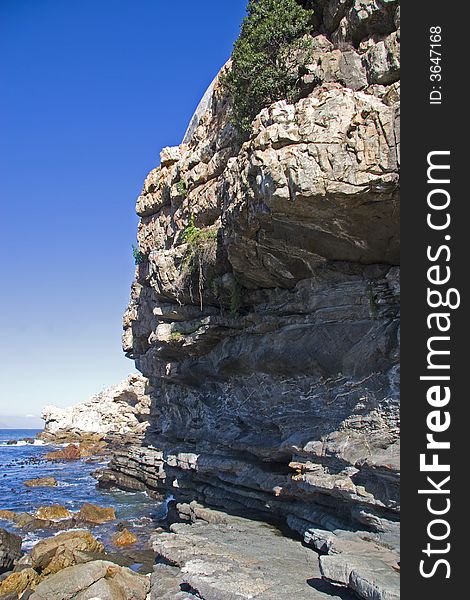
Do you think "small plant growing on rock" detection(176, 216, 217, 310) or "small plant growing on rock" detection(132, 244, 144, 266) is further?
"small plant growing on rock" detection(132, 244, 144, 266)

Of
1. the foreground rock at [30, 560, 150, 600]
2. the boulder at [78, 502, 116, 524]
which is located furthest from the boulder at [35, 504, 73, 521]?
the foreground rock at [30, 560, 150, 600]

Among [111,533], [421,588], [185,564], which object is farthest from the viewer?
[111,533]

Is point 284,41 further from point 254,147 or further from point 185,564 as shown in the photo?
point 185,564

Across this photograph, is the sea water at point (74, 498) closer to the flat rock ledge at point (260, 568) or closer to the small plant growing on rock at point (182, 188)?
the flat rock ledge at point (260, 568)

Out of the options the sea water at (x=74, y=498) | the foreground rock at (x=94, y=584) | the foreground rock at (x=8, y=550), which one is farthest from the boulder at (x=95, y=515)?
the foreground rock at (x=94, y=584)

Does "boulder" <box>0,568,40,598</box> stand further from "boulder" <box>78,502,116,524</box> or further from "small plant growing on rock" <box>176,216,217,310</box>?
"small plant growing on rock" <box>176,216,217,310</box>

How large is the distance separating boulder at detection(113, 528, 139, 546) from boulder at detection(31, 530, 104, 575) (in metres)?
1.85

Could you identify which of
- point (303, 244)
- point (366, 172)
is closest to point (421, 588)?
point (366, 172)

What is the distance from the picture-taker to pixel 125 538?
71.8 ft

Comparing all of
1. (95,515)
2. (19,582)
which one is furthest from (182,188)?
(19,582)

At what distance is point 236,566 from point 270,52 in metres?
16.9

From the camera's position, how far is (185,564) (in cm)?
1272

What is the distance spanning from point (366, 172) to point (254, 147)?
3.81m

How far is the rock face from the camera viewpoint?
6712cm
